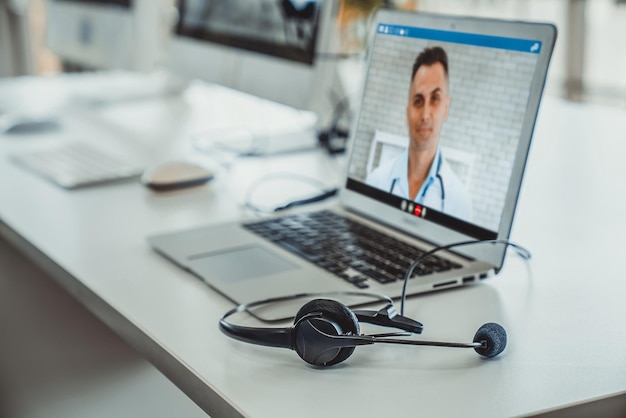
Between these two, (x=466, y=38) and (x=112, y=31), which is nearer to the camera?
(x=466, y=38)

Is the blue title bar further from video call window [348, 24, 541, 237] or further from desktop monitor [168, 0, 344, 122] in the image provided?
desktop monitor [168, 0, 344, 122]

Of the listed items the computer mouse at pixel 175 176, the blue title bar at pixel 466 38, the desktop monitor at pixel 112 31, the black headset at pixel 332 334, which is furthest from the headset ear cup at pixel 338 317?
the desktop monitor at pixel 112 31

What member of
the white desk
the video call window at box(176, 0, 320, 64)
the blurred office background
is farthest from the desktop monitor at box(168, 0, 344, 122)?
the blurred office background

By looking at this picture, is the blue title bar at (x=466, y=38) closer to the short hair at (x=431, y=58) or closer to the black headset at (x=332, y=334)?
the short hair at (x=431, y=58)

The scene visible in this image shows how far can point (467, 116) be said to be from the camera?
37.9 inches

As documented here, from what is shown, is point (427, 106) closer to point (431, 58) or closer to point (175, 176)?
point (431, 58)

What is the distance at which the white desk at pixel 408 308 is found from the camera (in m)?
0.68

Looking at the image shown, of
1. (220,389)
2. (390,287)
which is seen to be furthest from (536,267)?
(220,389)

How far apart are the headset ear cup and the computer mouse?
1.96 feet

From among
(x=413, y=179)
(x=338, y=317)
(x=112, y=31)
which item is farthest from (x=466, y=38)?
(x=112, y=31)

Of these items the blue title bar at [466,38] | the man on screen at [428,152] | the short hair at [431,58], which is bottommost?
the man on screen at [428,152]

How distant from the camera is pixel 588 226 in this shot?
1146 mm

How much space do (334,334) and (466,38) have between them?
1.47 ft

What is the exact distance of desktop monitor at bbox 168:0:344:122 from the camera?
1497mm
